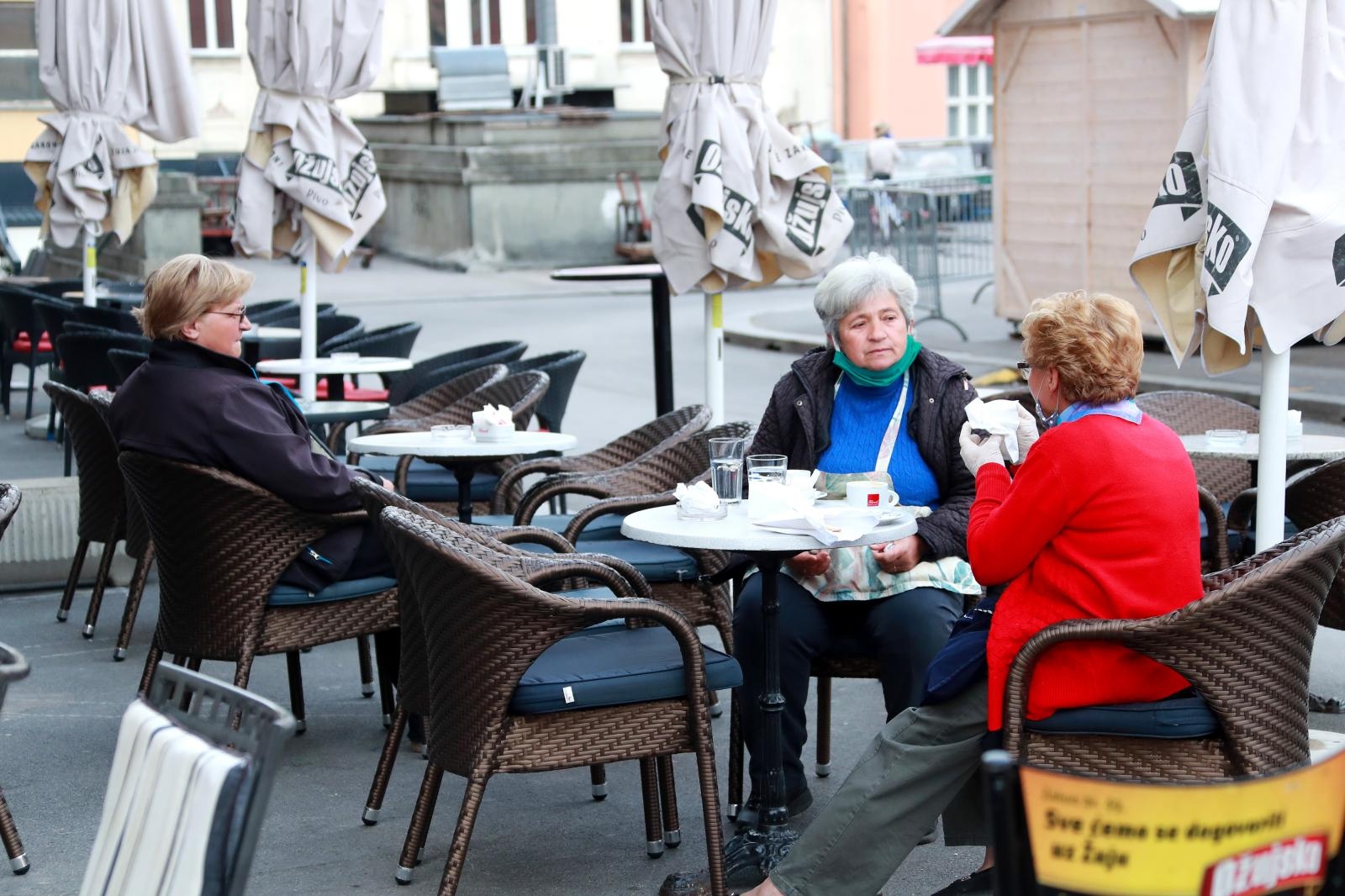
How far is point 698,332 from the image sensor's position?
56.9ft

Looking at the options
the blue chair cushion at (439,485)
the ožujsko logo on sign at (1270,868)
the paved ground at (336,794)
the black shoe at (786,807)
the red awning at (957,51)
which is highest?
the red awning at (957,51)

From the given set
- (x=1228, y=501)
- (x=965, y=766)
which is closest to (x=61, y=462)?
(x=1228, y=501)

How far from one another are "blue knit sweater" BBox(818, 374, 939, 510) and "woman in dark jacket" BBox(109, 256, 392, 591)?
1334mm

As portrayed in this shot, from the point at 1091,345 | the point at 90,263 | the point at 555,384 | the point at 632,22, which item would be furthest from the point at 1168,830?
the point at 632,22

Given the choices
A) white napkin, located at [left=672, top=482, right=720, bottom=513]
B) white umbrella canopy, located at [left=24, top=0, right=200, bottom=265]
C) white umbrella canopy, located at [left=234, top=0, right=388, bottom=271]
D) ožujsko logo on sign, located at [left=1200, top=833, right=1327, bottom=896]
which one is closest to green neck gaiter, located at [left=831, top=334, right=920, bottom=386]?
white napkin, located at [left=672, top=482, right=720, bottom=513]

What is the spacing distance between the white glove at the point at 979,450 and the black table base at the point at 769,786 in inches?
19.9

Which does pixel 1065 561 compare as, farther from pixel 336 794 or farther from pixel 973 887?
pixel 336 794

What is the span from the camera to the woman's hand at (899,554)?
4449 millimetres

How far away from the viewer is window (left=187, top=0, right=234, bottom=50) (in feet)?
110

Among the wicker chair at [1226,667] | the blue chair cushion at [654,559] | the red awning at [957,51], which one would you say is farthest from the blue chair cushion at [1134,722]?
the red awning at [957,51]

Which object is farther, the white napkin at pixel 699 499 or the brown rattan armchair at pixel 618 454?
the brown rattan armchair at pixel 618 454

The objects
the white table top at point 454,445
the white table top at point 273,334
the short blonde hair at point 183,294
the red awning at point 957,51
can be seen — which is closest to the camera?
the short blonde hair at point 183,294

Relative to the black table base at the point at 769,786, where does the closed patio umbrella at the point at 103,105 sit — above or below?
above

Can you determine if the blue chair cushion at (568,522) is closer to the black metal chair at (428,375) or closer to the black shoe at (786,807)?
the black shoe at (786,807)
